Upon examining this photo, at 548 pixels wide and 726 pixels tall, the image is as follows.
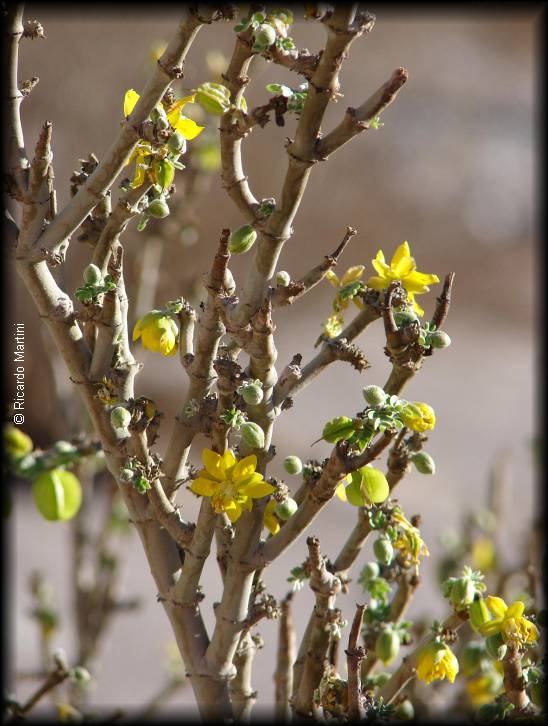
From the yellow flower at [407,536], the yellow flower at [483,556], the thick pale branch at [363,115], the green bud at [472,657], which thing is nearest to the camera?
the thick pale branch at [363,115]

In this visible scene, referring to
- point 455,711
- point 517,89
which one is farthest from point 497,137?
point 455,711

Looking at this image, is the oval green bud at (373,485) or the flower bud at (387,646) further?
the flower bud at (387,646)

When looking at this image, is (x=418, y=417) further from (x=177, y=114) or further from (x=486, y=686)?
(x=486, y=686)

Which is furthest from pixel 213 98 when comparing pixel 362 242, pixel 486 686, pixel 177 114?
pixel 362 242

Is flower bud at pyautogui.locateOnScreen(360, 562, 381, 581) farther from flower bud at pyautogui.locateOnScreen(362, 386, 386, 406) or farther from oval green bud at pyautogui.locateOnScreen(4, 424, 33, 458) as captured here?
oval green bud at pyautogui.locateOnScreen(4, 424, 33, 458)

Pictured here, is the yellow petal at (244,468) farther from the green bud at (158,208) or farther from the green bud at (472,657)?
the green bud at (472,657)

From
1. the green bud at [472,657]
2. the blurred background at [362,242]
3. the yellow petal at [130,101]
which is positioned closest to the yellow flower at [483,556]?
A: the blurred background at [362,242]
